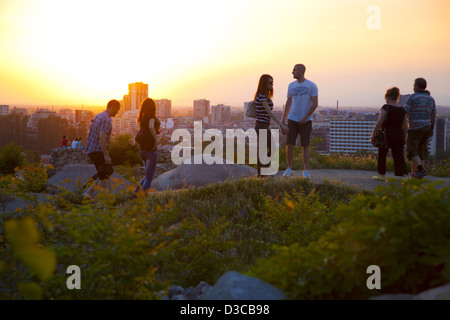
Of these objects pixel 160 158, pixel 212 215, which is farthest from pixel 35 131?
pixel 212 215

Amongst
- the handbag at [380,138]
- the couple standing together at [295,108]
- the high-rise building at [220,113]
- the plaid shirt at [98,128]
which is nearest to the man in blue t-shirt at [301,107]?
the couple standing together at [295,108]

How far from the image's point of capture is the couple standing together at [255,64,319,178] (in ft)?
26.7

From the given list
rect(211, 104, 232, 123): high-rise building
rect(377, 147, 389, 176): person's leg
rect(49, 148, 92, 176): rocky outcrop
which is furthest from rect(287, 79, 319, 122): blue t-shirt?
rect(211, 104, 232, 123): high-rise building

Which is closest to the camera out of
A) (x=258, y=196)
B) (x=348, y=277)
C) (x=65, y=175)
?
(x=348, y=277)

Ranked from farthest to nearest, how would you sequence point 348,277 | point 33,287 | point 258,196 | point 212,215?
1. point 258,196
2. point 212,215
3. point 348,277
4. point 33,287

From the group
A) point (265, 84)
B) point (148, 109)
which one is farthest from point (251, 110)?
point (148, 109)

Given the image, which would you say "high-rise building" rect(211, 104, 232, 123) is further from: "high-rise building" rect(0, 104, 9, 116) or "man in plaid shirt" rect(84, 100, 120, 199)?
"high-rise building" rect(0, 104, 9, 116)

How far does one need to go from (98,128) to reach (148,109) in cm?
97

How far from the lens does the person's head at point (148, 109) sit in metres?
7.82

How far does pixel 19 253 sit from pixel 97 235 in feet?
5.42

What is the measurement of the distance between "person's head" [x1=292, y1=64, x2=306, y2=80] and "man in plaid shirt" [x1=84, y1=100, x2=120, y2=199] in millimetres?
3433

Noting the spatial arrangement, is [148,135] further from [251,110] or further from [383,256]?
[383,256]

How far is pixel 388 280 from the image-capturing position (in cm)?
285
